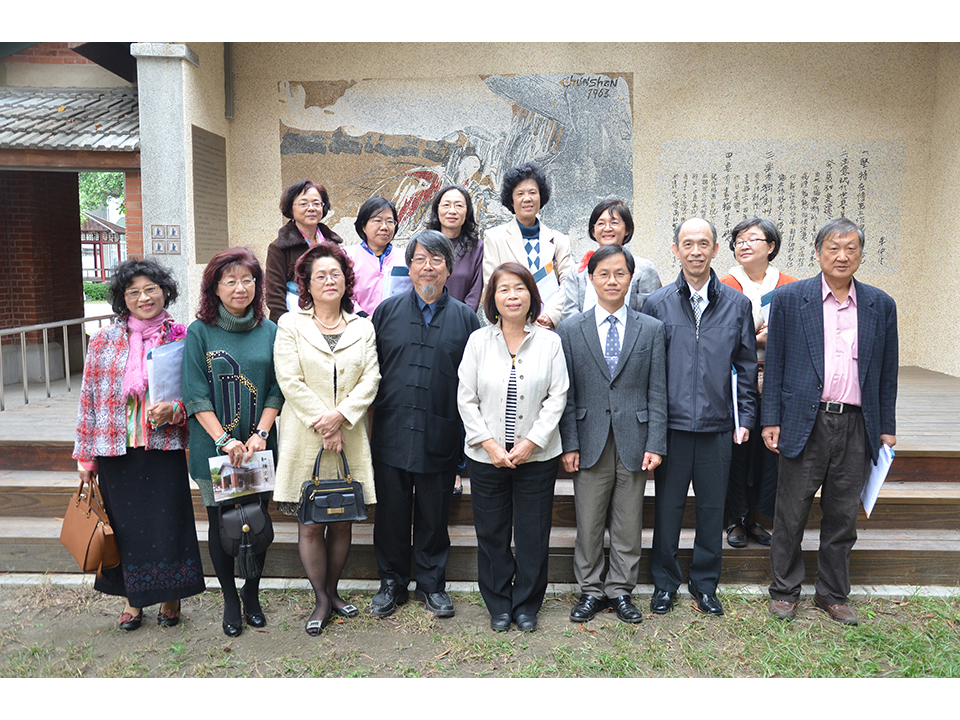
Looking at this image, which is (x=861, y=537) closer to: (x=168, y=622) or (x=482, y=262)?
(x=482, y=262)

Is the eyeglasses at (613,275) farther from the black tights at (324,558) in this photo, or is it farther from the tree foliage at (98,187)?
the tree foliage at (98,187)

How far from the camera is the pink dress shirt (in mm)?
3432

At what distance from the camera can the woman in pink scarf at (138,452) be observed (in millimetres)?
3303

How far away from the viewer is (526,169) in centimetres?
395

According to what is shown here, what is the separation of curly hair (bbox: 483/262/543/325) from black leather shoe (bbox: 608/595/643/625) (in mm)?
1483

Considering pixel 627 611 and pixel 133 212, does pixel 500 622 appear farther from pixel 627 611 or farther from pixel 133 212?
pixel 133 212

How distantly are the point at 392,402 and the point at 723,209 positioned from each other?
525cm

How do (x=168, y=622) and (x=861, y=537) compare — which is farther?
(x=861, y=537)

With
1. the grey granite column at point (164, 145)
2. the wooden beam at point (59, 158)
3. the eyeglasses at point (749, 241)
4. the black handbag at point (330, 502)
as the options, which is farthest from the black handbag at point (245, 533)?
the wooden beam at point (59, 158)

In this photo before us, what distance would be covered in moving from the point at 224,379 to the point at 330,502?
756 millimetres

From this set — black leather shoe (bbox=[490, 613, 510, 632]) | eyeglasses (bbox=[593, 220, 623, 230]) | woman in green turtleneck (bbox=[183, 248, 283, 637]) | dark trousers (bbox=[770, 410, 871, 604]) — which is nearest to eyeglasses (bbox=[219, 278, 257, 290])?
woman in green turtleneck (bbox=[183, 248, 283, 637])

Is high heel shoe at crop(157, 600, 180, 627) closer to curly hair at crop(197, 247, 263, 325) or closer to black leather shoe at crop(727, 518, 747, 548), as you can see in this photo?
curly hair at crop(197, 247, 263, 325)

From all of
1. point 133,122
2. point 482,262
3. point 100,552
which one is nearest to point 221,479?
point 100,552

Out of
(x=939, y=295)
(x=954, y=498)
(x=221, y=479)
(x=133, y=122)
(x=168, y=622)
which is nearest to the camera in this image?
(x=221, y=479)
